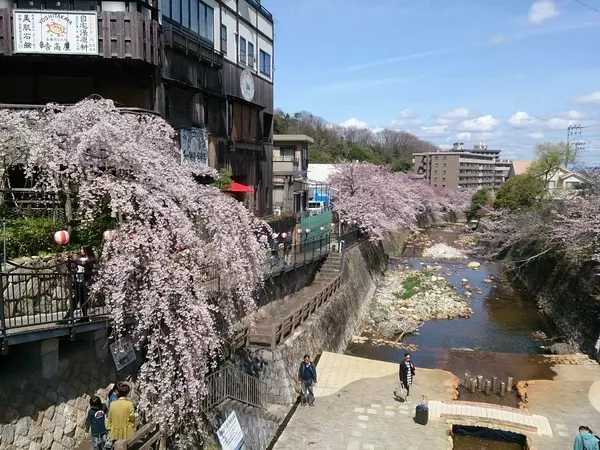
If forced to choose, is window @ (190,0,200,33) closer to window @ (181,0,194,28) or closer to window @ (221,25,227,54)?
window @ (181,0,194,28)

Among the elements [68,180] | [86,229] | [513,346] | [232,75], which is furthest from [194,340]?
[513,346]

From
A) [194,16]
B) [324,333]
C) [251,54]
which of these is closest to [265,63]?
[251,54]

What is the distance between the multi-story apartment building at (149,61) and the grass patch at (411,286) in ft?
50.9

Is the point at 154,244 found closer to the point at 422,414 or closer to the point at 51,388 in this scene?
the point at 51,388

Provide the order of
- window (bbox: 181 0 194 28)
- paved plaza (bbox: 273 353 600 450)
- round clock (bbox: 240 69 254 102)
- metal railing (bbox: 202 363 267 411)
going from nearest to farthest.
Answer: metal railing (bbox: 202 363 267 411)
paved plaza (bbox: 273 353 600 450)
window (bbox: 181 0 194 28)
round clock (bbox: 240 69 254 102)

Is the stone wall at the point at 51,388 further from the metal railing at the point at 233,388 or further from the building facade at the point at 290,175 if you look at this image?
the building facade at the point at 290,175

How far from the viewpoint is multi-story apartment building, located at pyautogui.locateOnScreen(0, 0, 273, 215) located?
14086 mm

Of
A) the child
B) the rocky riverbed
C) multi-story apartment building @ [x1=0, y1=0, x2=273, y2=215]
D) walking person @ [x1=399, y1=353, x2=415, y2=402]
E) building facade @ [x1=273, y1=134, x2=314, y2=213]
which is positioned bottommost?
the rocky riverbed

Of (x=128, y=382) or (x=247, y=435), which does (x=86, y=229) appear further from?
(x=247, y=435)

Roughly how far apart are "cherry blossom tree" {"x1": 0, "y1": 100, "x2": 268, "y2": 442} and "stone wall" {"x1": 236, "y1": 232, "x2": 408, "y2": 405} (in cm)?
450

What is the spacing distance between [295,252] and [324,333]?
14.7 feet

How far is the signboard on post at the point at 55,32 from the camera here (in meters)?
13.9

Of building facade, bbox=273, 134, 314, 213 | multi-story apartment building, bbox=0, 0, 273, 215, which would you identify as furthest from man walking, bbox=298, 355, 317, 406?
building facade, bbox=273, 134, 314, 213

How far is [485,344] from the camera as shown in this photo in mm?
25000
